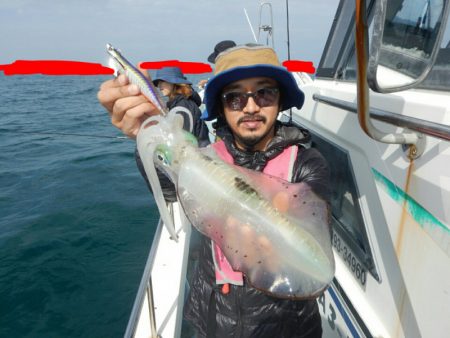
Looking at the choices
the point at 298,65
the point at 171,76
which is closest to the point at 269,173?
the point at 298,65

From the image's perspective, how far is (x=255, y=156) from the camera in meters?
2.07

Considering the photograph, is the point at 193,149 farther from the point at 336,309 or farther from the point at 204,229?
the point at 336,309

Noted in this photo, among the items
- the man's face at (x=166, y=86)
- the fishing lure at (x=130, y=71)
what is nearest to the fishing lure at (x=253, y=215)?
the fishing lure at (x=130, y=71)

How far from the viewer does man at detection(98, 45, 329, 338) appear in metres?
1.88

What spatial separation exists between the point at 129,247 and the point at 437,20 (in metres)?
5.78

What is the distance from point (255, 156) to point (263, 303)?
947 mm

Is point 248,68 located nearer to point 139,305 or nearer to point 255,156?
point 255,156

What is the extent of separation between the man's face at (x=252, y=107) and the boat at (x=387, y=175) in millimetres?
556

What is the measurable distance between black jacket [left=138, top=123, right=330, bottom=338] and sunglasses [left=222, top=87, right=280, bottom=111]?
26 cm

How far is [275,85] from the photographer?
2.06m

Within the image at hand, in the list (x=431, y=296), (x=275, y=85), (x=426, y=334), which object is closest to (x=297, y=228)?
(x=431, y=296)

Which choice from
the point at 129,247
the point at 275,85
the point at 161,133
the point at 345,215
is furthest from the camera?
the point at 129,247

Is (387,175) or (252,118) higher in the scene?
(252,118)

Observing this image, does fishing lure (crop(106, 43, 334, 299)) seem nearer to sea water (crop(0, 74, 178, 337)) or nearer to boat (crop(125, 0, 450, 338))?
boat (crop(125, 0, 450, 338))
